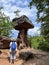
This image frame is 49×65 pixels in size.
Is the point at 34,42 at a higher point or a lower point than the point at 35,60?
higher

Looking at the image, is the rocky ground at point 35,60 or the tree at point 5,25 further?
the tree at point 5,25

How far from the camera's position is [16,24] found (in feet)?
83.1

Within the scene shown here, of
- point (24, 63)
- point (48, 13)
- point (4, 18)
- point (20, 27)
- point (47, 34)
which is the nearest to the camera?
point (48, 13)

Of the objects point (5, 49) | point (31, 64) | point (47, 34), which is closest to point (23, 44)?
point (5, 49)

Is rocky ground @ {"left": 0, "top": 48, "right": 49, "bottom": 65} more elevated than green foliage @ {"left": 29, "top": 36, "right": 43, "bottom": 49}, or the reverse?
green foliage @ {"left": 29, "top": 36, "right": 43, "bottom": 49}

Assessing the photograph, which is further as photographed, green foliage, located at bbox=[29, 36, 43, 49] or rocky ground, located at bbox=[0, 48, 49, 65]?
green foliage, located at bbox=[29, 36, 43, 49]

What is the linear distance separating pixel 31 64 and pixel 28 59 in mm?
1507

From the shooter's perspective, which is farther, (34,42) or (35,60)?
(34,42)

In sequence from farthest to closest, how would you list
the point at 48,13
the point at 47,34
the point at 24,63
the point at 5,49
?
1. the point at 5,49
2. the point at 47,34
3. the point at 24,63
4. the point at 48,13

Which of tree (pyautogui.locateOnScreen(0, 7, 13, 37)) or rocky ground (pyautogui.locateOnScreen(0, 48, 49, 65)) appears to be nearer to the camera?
rocky ground (pyautogui.locateOnScreen(0, 48, 49, 65))

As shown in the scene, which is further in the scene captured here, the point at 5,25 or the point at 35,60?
the point at 5,25

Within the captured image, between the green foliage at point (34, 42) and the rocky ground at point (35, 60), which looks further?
the green foliage at point (34, 42)

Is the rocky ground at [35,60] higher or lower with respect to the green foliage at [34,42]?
lower

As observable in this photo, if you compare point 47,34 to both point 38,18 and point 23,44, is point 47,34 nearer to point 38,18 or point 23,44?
point 38,18
